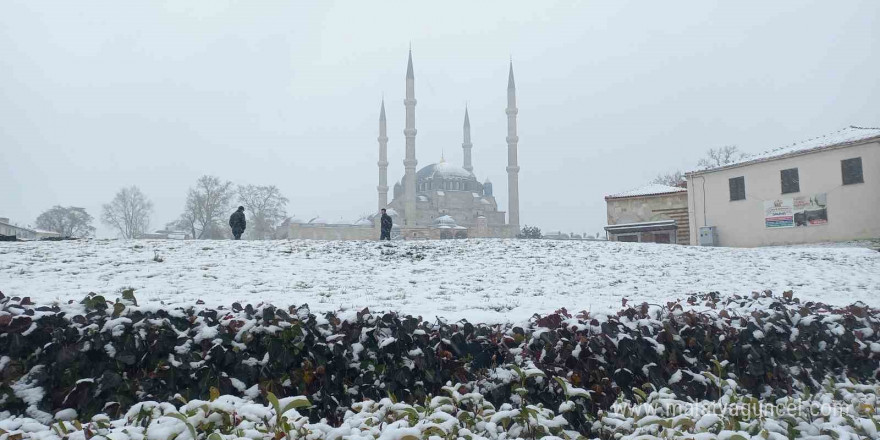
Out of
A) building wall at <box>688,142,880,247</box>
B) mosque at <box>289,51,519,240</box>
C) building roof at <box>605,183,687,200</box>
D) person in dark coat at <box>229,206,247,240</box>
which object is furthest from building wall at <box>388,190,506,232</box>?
person in dark coat at <box>229,206,247,240</box>

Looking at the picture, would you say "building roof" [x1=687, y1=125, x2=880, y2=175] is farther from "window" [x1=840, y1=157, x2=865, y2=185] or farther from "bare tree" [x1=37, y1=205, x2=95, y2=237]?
"bare tree" [x1=37, y1=205, x2=95, y2=237]

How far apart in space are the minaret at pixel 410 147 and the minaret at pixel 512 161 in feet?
33.8

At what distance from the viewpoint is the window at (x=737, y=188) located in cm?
2214

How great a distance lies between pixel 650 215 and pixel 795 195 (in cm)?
660

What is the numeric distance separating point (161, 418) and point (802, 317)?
4982 millimetres

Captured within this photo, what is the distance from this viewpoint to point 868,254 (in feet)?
45.3

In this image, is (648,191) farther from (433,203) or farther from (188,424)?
(433,203)

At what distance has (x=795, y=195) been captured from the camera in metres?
20.7

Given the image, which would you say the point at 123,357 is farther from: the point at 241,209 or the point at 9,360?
the point at 241,209

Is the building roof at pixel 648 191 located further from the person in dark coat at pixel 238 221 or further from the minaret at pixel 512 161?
the minaret at pixel 512 161

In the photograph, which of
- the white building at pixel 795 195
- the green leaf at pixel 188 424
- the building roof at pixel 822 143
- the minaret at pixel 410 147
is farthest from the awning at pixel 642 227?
the minaret at pixel 410 147

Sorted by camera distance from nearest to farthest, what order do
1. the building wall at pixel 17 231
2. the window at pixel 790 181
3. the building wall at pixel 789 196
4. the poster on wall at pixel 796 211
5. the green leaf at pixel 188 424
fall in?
the green leaf at pixel 188 424 → the building wall at pixel 789 196 → the poster on wall at pixel 796 211 → the window at pixel 790 181 → the building wall at pixel 17 231

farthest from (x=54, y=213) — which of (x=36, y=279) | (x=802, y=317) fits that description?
(x=802, y=317)

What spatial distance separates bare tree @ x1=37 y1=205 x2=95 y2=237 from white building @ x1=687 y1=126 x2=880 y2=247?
60.9 meters
